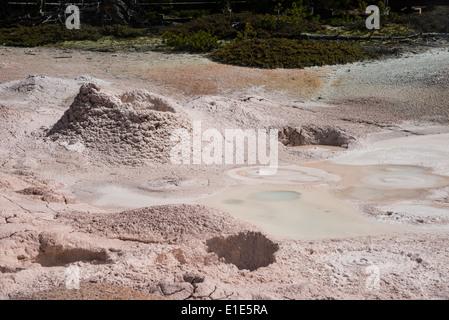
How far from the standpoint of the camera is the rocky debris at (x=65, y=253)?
14.3 ft

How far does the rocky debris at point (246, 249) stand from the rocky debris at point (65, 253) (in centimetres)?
85

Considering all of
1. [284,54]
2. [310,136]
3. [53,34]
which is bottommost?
[310,136]

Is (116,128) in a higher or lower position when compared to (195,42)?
lower

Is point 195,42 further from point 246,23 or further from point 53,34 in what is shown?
point 53,34

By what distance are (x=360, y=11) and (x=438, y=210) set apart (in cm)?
1440

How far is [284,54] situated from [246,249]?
33.6ft

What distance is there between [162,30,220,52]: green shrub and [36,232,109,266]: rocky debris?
37.3 feet

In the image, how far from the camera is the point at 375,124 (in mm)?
10320

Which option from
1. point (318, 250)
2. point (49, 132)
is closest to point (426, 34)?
point (49, 132)

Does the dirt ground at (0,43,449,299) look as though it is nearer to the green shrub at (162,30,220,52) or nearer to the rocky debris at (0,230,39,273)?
the rocky debris at (0,230,39,273)

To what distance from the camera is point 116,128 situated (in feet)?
26.8

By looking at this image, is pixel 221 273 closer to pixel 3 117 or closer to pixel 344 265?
pixel 344 265

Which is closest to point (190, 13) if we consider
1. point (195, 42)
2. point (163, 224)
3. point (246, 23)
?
point (246, 23)

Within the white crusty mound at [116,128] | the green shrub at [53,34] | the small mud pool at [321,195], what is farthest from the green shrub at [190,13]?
the small mud pool at [321,195]
